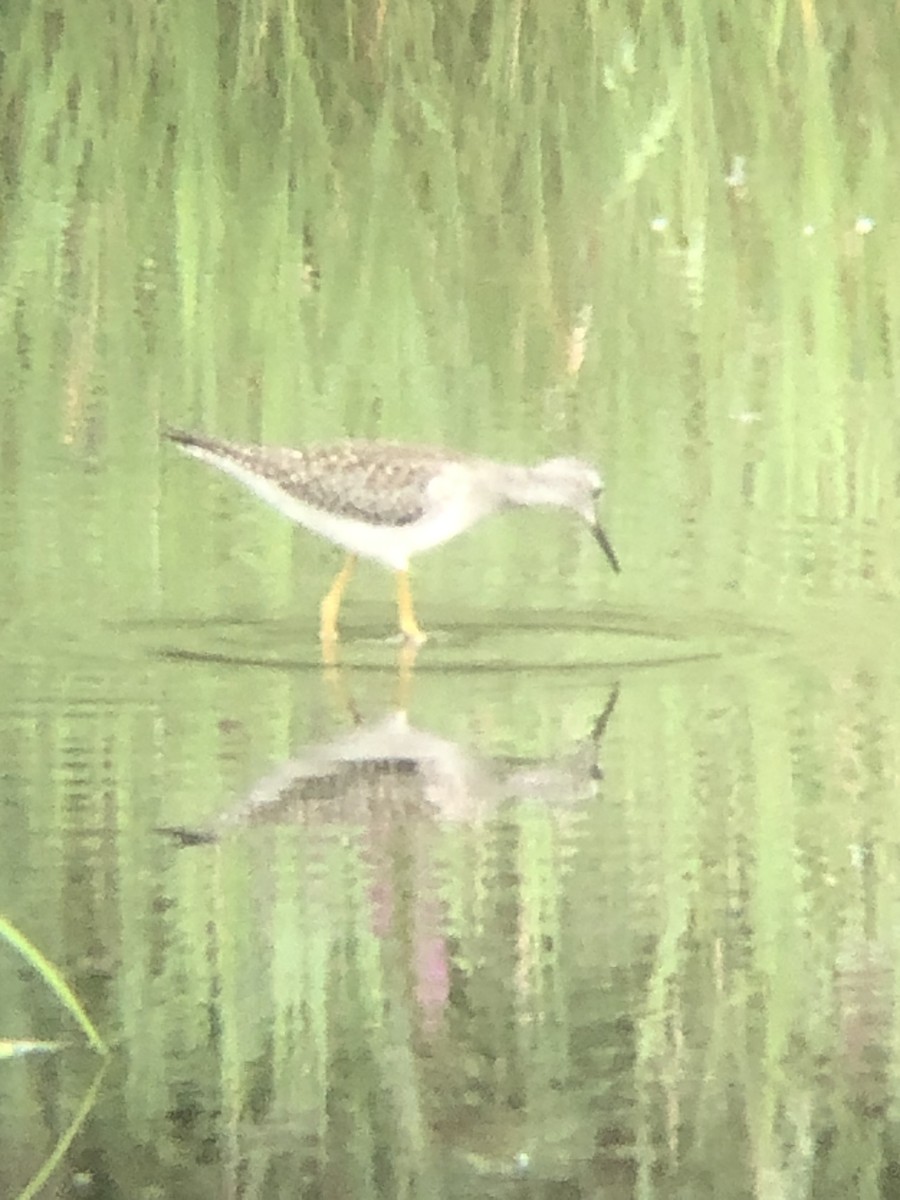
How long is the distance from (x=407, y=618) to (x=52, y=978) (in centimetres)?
35

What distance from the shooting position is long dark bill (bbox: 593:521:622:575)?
1.14 metres

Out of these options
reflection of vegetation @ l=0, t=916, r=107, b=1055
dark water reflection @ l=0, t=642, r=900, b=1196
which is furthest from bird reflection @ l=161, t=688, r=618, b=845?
reflection of vegetation @ l=0, t=916, r=107, b=1055

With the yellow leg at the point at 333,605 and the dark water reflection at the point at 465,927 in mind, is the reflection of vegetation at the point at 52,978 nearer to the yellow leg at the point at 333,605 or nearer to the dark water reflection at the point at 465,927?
the dark water reflection at the point at 465,927

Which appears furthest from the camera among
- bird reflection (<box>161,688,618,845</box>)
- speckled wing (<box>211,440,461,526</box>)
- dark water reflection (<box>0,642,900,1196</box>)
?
speckled wing (<box>211,440,461,526</box>)

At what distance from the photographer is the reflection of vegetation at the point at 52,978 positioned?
0.94m

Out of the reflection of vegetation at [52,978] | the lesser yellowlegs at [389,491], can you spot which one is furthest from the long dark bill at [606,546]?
the reflection of vegetation at [52,978]

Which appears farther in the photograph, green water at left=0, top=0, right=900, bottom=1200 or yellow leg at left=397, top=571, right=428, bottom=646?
yellow leg at left=397, top=571, right=428, bottom=646

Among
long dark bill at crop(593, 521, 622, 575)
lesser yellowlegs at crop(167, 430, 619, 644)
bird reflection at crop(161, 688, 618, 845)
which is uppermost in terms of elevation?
lesser yellowlegs at crop(167, 430, 619, 644)

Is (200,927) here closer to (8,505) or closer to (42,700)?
(42,700)

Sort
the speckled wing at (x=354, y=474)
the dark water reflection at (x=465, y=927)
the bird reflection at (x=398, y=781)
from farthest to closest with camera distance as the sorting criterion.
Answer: the speckled wing at (x=354, y=474) < the bird reflection at (x=398, y=781) < the dark water reflection at (x=465, y=927)

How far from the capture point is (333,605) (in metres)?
1.12

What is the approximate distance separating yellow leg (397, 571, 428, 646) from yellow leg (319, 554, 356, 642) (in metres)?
0.04

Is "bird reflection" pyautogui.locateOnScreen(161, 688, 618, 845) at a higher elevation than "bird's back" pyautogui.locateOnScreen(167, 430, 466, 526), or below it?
below

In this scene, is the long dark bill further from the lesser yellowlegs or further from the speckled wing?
the speckled wing
